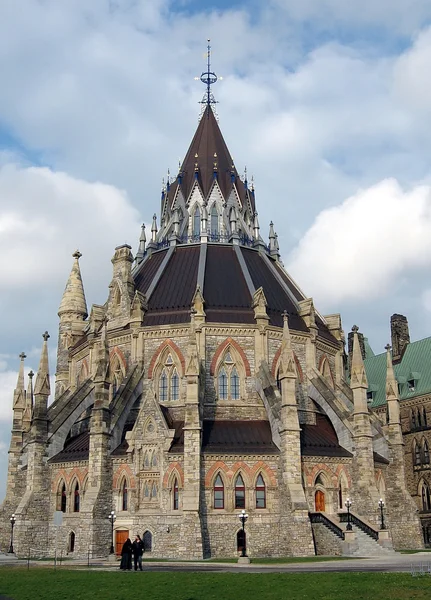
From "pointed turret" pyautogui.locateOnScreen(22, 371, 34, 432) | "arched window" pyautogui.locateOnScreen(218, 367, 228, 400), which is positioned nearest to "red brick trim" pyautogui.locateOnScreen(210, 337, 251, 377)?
"arched window" pyautogui.locateOnScreen(218, 367, 228, 400)

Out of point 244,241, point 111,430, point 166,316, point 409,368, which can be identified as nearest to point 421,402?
point 409,368

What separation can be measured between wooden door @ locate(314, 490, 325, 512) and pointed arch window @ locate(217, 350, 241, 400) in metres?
8.93

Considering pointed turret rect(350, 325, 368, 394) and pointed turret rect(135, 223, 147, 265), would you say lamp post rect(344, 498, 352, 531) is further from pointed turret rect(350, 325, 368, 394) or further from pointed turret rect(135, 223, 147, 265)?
pointed turret rect(135, 223, 147, 265)

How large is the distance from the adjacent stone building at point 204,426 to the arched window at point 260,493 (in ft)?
0.45

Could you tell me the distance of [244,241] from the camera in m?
62.8

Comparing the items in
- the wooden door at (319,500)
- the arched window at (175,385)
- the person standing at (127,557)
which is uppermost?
the arched window at (175,385)

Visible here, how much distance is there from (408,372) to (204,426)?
31936 mm

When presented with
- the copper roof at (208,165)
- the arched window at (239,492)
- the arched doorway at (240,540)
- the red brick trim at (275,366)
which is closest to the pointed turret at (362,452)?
the red brick trim at (275,366)

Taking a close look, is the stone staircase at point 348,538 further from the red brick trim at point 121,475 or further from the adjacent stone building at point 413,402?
the adjacent stone building at point 413,402

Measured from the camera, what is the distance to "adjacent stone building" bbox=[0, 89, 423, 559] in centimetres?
4291

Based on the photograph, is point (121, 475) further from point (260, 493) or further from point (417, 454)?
point (417, 454)

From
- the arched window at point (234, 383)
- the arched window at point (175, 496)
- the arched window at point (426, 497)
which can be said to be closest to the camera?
the arched window at point (175, 496)

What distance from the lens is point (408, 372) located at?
7162 centimetres

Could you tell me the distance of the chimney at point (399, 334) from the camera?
3059 inches
